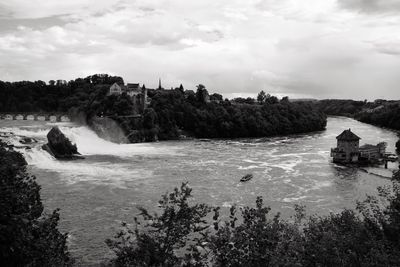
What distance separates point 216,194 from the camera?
1425 inches

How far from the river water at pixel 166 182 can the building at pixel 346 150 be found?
147cm

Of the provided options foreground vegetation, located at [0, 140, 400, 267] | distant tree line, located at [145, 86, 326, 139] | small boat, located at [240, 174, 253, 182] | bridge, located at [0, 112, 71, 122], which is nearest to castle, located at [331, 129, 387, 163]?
small boat, located at [240, 174, 253, 182]

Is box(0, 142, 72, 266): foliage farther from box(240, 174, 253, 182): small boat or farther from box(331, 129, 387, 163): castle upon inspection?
box(331, 129, 387, 163): castle

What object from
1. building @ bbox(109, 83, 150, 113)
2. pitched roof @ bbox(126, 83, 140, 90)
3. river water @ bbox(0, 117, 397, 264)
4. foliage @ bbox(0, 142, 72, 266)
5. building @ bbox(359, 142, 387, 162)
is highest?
pitched roof @ bbox(126, 83, 140, 90)

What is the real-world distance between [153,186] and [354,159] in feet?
109

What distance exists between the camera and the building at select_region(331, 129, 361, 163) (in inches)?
2293

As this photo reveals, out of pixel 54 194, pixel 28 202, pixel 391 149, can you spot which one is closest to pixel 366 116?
pixel 391 149

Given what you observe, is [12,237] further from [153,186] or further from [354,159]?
[354,159]

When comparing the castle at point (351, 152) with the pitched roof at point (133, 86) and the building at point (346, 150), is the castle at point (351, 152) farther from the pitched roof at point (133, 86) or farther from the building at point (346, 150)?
the pitched roof at point (133, 86)

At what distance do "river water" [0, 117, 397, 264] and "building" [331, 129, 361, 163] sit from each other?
4.83ft

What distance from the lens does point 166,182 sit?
40.8m

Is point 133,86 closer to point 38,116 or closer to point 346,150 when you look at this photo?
point 38,116

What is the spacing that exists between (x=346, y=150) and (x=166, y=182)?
3020 cm

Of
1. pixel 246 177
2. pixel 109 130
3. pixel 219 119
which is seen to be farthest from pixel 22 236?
pixel 219 119
